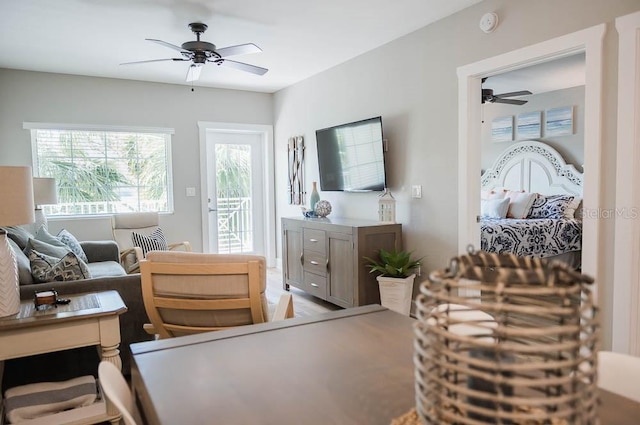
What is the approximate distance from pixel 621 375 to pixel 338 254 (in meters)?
3.34

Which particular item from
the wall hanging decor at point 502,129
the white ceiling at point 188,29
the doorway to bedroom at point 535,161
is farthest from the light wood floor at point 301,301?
the wall hanging decor at point 502,129

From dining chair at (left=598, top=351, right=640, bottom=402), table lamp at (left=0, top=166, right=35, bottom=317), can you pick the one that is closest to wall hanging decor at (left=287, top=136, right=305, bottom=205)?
table lamp at (left=0, top=166, right=35, bottom=317)

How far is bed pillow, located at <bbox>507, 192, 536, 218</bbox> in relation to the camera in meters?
5.76

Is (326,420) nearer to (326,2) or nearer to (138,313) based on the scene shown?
(138,313)

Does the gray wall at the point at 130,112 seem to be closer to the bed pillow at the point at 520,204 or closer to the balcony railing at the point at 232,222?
the balcony railing at the point at 232,222

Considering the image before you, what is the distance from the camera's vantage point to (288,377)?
1.03 meters

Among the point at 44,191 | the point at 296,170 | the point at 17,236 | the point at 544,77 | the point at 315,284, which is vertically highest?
the point at 544,77

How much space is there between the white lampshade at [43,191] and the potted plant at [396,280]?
10.6ft

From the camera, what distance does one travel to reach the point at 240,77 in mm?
5691

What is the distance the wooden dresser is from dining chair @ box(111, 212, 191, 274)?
1400 millimetres

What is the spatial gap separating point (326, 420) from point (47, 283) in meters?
2.31

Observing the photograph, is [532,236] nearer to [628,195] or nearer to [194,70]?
[628,195]

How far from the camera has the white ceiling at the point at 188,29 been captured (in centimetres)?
344

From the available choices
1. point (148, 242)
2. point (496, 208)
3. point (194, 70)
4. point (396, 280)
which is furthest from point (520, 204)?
point (148, 242)
